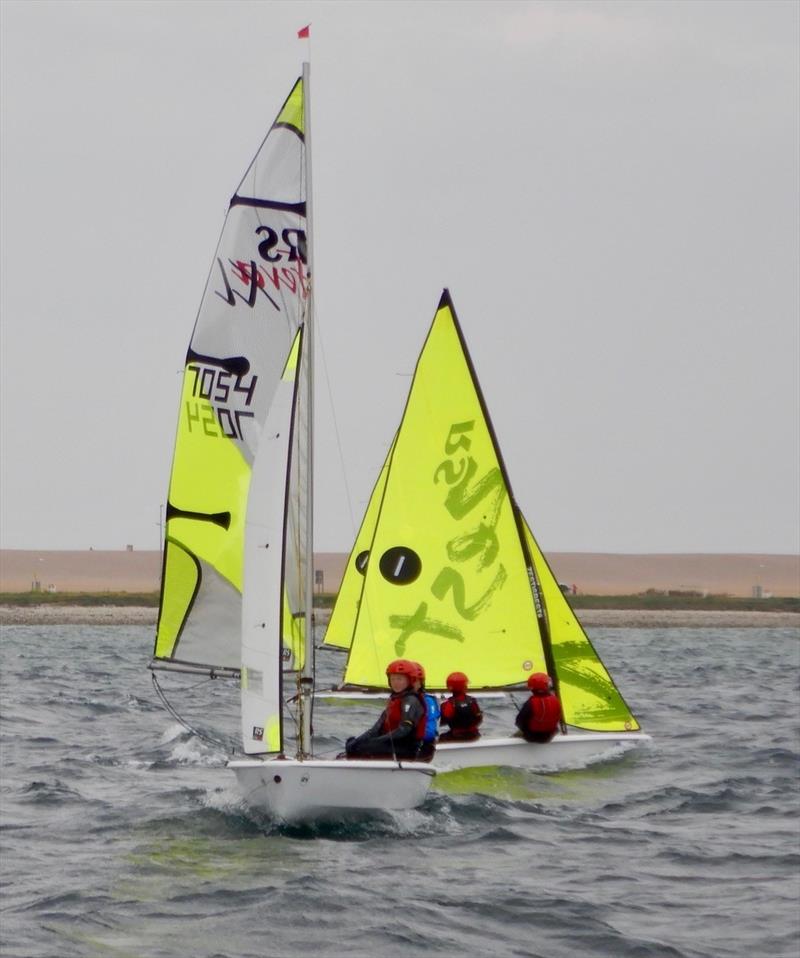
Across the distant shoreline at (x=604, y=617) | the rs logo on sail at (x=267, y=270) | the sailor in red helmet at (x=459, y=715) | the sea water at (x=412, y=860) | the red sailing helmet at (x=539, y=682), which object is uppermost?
the rs logo on sail at (x=267, y=270)

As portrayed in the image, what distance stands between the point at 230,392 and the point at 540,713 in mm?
4801

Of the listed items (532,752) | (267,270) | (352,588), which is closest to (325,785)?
(532,752)

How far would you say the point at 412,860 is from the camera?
13680mm

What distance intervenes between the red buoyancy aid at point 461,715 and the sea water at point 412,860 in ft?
1.94

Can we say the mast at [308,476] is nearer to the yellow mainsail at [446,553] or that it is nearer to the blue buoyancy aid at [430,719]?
the blue buoyancy aid at [430,719]

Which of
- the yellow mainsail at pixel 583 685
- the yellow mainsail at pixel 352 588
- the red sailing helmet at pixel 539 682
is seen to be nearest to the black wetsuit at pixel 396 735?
the red sailing helmet at pixel 539 682

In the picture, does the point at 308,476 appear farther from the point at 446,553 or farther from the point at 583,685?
the point at 583,685

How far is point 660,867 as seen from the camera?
1377 centimetres

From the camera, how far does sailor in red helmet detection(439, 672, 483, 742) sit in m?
19.0

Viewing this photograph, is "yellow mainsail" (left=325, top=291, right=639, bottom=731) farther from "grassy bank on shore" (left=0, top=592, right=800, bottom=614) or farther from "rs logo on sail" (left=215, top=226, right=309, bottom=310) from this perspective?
"grassy bank on shore" (left=0, top=592, right=800, bottom=614)

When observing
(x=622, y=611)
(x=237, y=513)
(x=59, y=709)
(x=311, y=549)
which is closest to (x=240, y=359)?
(x=237, y=513)

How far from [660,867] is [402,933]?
3.00 meters

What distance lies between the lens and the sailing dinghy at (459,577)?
2147 centimetres

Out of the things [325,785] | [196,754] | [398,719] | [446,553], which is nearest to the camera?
[325,785]
